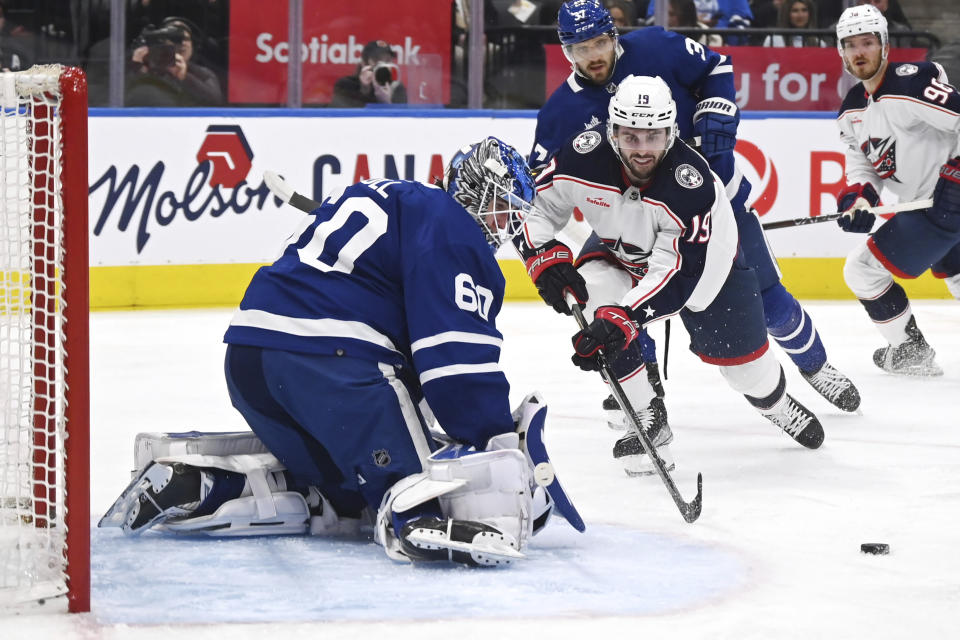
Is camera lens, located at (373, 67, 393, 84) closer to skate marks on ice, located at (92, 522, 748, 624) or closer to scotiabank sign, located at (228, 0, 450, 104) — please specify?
scotiabank sign, located at (228, 0, 450, 104)

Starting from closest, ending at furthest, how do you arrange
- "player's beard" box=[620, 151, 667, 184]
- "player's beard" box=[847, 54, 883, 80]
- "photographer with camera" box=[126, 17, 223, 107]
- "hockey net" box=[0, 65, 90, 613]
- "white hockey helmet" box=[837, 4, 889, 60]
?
"hockey net" box=[0, 65, 90, 613]
"player's beard" box=[620, 151, 667, 184]
"white hockey helmet" box=[837, 4, 889, 60]
"player's beard" box=[847, 54, 883, 80]
"photographer with camera" box=[126, 17, 223, 107]

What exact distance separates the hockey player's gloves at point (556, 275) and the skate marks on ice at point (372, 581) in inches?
26.7

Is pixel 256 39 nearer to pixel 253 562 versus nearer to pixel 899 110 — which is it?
pixel 899 110

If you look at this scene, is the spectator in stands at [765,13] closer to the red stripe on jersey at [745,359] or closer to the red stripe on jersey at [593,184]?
the red stripe on jersey at [745,359]

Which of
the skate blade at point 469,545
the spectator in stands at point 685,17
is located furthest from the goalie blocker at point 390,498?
the spectator in stands at point 685,17

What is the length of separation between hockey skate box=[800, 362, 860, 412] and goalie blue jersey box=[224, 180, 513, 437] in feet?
5.66

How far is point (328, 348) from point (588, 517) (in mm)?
701

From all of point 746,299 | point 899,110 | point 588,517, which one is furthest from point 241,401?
point 899,110

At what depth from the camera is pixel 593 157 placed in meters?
3.18

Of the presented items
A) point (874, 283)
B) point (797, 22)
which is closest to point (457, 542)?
point (874, 283)

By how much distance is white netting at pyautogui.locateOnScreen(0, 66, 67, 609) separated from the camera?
6.84ft

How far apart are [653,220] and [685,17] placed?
3.64 metres

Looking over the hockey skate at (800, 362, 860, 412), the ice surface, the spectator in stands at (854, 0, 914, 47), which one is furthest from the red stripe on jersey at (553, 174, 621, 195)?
the spectator in stands at (854, 0, 914, 47)

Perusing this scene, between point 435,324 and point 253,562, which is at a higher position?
point 435,324
